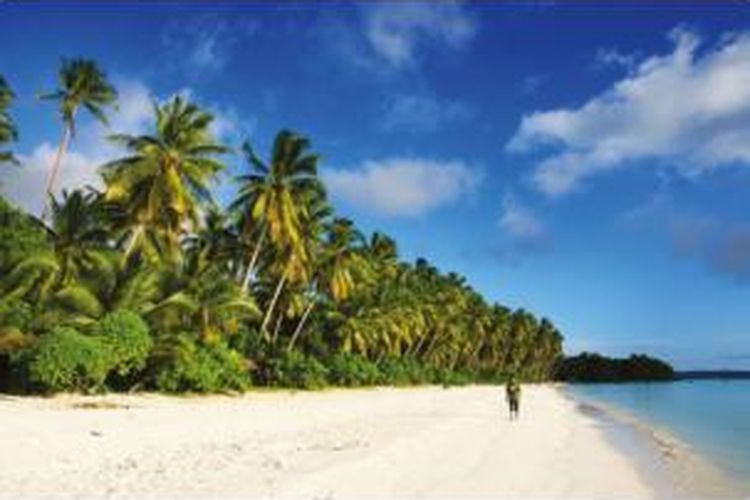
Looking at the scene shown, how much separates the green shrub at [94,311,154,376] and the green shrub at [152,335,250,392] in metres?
2.46

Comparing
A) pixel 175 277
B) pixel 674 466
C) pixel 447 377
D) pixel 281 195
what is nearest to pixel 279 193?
pixel 281 195

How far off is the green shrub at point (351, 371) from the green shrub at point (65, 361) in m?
26.7

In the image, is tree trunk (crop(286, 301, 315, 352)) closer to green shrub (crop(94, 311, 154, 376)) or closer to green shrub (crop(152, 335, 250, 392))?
green shrub (crop(152, 335, 250, 392))

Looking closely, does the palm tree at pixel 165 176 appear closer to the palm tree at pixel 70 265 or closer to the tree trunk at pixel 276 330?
the palm tree at pixel 70 265

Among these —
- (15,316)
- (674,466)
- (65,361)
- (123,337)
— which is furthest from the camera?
(123,337)

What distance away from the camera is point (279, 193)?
4038cm

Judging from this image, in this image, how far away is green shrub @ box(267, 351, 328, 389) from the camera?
145 feet

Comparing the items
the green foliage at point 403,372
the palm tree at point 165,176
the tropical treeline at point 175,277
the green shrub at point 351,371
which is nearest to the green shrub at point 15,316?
the tropical treeline at point 175,277

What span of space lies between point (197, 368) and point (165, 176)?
763cm

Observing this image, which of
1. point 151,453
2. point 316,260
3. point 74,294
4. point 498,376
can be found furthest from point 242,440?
point 498,376

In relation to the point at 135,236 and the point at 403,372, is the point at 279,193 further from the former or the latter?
the point at 403,372

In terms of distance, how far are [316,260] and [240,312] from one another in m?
15.5

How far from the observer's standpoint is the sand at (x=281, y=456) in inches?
422

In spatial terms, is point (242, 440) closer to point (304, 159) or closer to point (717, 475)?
point (717, 475)
